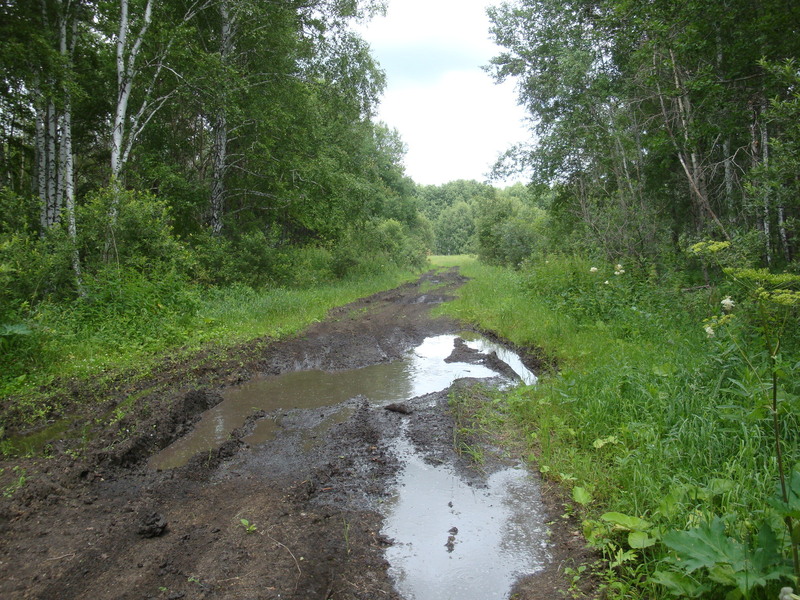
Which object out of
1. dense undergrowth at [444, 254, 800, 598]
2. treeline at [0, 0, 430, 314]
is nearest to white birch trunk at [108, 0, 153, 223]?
treeline at [0, 0, 430, 314]

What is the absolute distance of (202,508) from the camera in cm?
349

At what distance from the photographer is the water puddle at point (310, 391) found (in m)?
4.95

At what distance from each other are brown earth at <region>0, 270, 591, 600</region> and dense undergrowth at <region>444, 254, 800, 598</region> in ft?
1.35

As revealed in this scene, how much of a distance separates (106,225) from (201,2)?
26.8 ft

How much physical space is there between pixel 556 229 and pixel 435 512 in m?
Result: 18.1

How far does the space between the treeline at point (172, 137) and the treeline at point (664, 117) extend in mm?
6399

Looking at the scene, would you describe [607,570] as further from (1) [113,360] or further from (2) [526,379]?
(1) [113,360]

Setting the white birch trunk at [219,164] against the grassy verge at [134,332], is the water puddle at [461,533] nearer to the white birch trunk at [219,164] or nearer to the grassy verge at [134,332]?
the grassy verge at [134,332]

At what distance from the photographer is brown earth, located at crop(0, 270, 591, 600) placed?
2.71m

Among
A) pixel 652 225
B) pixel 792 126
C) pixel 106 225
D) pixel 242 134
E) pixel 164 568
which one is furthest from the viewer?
pixel 242 134

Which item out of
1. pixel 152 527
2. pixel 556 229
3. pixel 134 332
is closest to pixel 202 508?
pixel 152 527

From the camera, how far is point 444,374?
740 centimetres

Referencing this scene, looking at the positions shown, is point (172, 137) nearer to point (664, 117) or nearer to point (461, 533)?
point (664, 117)

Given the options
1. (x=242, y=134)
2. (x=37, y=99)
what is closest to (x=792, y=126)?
(x=37, y=99)
